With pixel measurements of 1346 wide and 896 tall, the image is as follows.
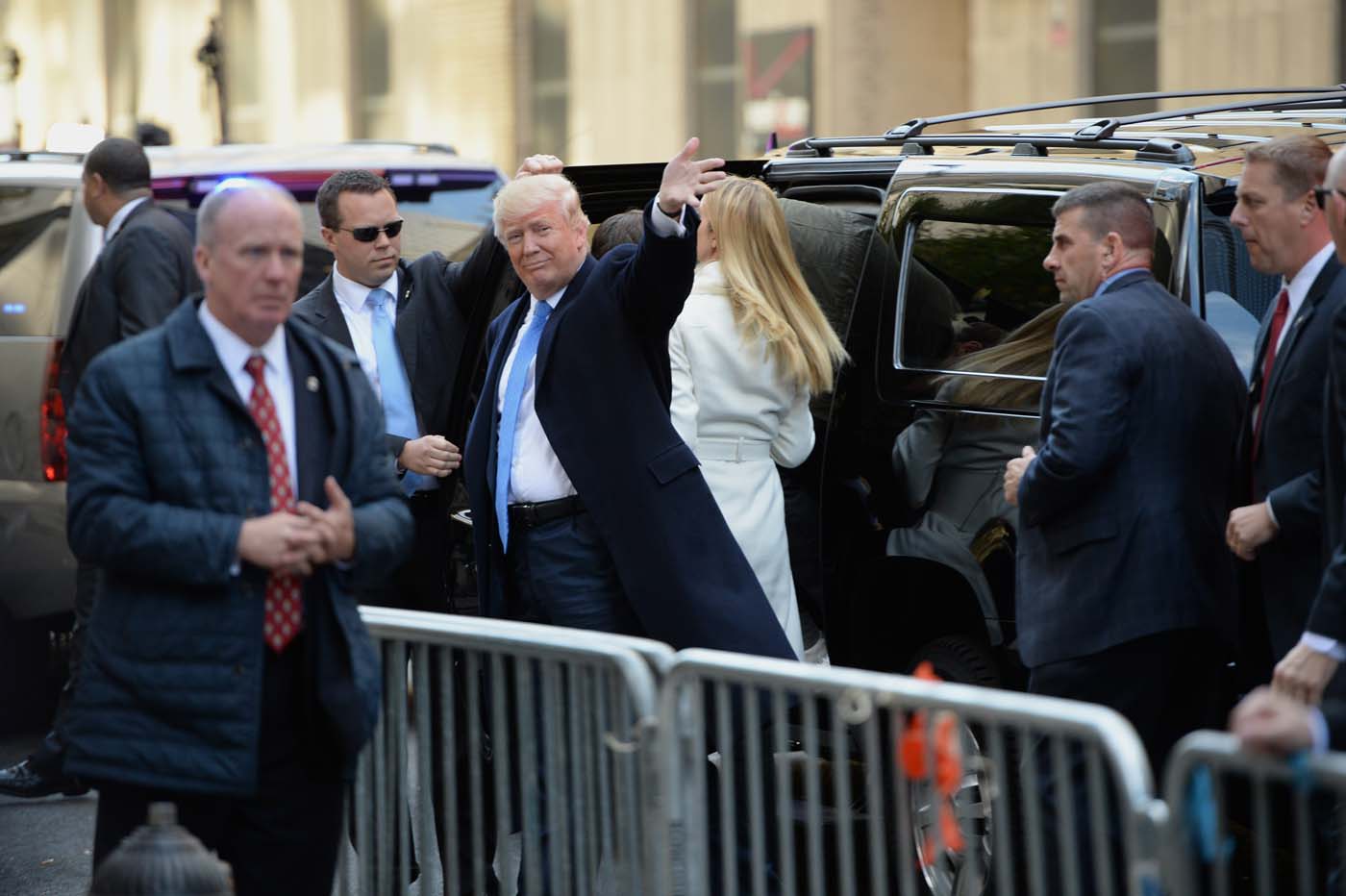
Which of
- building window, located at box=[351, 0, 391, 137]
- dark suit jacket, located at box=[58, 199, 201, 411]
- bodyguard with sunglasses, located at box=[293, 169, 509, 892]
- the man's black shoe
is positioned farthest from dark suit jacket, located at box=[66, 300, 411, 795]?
building window, located at box=[351, 0, 391, 137]

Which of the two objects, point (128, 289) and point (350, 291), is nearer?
point (350, 291)

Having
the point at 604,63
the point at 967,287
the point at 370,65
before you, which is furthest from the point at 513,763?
the point at 370,65

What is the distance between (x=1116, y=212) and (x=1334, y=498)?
3.36 ft

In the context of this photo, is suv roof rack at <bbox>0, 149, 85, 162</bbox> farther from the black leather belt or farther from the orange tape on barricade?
the orange tape on barricade

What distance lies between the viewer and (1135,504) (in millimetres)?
4824

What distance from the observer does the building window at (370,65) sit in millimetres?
24797

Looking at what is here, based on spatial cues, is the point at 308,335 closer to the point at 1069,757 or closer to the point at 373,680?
the point at 373,680

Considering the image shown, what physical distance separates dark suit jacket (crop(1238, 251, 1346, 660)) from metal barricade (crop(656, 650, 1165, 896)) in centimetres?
67

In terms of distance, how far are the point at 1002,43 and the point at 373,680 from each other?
14241mm

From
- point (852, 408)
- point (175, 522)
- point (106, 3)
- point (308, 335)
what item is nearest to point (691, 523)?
point (852, 408)

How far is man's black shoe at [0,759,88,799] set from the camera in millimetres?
7109

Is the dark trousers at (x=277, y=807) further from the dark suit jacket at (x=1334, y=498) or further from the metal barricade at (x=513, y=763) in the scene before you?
the dark suit jacket at (x=1334, y=498)

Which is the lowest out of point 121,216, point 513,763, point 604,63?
point 513,763

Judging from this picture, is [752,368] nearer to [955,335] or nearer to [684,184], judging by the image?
[955,335]
